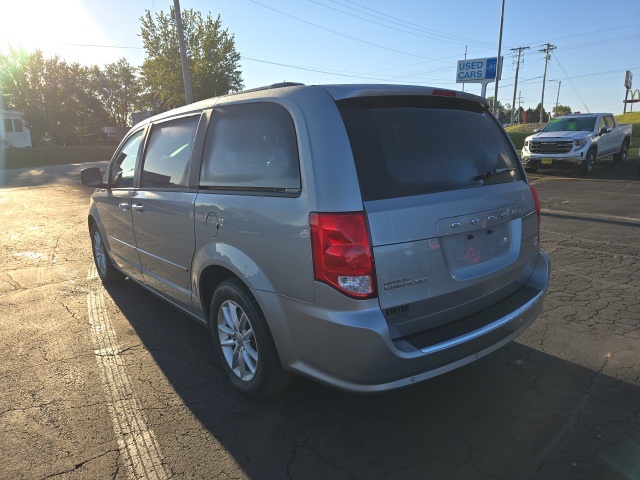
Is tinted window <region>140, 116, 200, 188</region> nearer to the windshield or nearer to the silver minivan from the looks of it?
the silver minivan

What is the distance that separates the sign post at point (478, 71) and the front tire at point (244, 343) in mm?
15965

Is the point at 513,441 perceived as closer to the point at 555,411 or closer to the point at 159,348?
the point at 555,411

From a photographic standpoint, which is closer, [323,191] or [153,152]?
[323,191]

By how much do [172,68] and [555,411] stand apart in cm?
4336

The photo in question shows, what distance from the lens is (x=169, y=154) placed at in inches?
146

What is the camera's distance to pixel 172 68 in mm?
40625

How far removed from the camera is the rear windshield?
242 cm

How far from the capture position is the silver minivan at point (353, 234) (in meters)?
2.29

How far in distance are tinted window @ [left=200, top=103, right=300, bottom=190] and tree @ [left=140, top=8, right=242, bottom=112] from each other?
39.4 metres

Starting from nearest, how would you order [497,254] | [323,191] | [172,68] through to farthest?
1. [323,191]
2. [497,254]
3. [172,68]

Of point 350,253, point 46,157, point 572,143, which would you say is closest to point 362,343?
point 350,253

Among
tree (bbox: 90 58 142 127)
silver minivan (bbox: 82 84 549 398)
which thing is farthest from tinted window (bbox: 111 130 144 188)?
tree (bbox: 90 58 142 127)

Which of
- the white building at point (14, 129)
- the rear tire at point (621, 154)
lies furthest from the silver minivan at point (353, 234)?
the white building at point (14, 129)

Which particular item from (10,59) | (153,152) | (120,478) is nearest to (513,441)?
(120,478)
